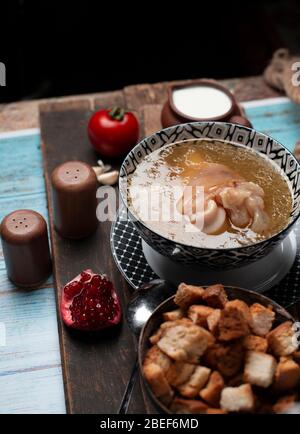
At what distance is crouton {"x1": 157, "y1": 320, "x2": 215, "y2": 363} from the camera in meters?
1.40

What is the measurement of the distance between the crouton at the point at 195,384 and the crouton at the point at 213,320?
87mm

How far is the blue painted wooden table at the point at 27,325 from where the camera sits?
1.66 m

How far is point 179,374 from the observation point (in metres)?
1.41

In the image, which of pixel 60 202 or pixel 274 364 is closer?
pixel 274 364

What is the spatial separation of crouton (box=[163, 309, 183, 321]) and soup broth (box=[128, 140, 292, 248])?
0.66ft

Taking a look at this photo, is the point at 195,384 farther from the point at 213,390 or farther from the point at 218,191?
the point at 218,191

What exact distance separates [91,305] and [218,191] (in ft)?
1.48

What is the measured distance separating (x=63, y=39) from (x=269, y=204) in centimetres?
216

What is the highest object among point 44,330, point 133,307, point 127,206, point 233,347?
point 127,206

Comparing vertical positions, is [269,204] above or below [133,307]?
above
